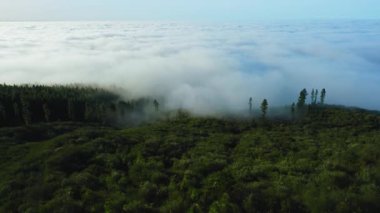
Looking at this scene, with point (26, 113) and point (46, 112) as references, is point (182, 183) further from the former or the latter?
point (46, 112)

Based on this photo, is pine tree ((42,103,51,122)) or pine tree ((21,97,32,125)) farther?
pine tree ((42,103,51,122))

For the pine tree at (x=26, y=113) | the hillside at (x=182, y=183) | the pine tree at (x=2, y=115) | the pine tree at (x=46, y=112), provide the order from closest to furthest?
the hillside at (x=182, y=183)
the pine tree at (x=26, y=113)
the pine tree at (x=2, y=115)
the pine tree at (x=46, y=112)

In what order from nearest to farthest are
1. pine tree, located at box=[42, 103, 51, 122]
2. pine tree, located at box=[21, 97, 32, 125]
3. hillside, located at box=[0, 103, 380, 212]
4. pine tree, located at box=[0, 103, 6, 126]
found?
hillside, located at box=[0, 103, 380, 212], pine tree, located at box=[21, 97, 32, 125], pine tree, located at box=[0, 103, 6, 126], pine tree, located at box=[42, 103, 51, 122]

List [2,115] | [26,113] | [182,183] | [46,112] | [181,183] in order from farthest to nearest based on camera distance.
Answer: [46,112]
[2,115]
[26,113]
[181,183]
[182,183]

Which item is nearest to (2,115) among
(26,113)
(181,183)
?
(26,113)

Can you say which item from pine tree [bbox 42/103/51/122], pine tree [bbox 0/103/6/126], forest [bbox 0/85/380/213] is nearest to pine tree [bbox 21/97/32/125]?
pine tree [bbox 42/103/51/122]

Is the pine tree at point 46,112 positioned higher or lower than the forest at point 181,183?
lower

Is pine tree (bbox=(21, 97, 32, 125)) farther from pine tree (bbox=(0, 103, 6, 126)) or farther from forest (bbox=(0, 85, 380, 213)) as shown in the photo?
forest (bbox=(0, 85, 380, 213))

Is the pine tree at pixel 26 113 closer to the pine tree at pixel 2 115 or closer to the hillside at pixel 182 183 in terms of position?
the pine tree at pixel 2 115

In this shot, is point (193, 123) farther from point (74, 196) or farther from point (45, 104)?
point (74, 196)

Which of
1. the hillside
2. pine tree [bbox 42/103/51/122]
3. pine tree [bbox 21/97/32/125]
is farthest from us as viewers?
pine tree [bbox 42/103/51/122]

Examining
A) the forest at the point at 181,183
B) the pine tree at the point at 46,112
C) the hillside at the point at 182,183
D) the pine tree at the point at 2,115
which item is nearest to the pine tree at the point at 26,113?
the pine tree at the point at 46,112
